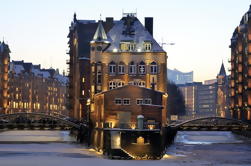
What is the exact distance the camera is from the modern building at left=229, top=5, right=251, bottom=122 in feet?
451

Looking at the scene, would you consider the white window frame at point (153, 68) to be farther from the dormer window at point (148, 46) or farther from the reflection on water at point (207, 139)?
the reflection on water at point (207, 139)

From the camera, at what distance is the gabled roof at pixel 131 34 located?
113 meters

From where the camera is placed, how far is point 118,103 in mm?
87688

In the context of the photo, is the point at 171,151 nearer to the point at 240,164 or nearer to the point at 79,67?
the point at 240,164

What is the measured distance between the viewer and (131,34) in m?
114

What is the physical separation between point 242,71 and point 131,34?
5000 centimetres

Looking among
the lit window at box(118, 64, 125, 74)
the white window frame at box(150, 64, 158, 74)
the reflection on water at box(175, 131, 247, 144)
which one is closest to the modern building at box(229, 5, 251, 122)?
the reflection on water at box(175, 131, 247, 144)

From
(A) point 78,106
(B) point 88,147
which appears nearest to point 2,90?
(A) point 78,106

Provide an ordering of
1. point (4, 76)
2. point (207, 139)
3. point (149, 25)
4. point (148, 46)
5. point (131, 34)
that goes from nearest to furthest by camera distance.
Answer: point (148, 46) → point (131, 34) → point (149, 25) → point (207, 139) → point (4, 76)

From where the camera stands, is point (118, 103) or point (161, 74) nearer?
point (118, 103)

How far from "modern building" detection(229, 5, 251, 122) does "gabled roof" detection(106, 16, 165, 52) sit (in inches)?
1258

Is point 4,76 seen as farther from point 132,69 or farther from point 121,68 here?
point 132,69

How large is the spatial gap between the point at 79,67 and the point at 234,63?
2077 inches

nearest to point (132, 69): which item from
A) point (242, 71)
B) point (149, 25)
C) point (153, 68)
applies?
point (153, 68)
